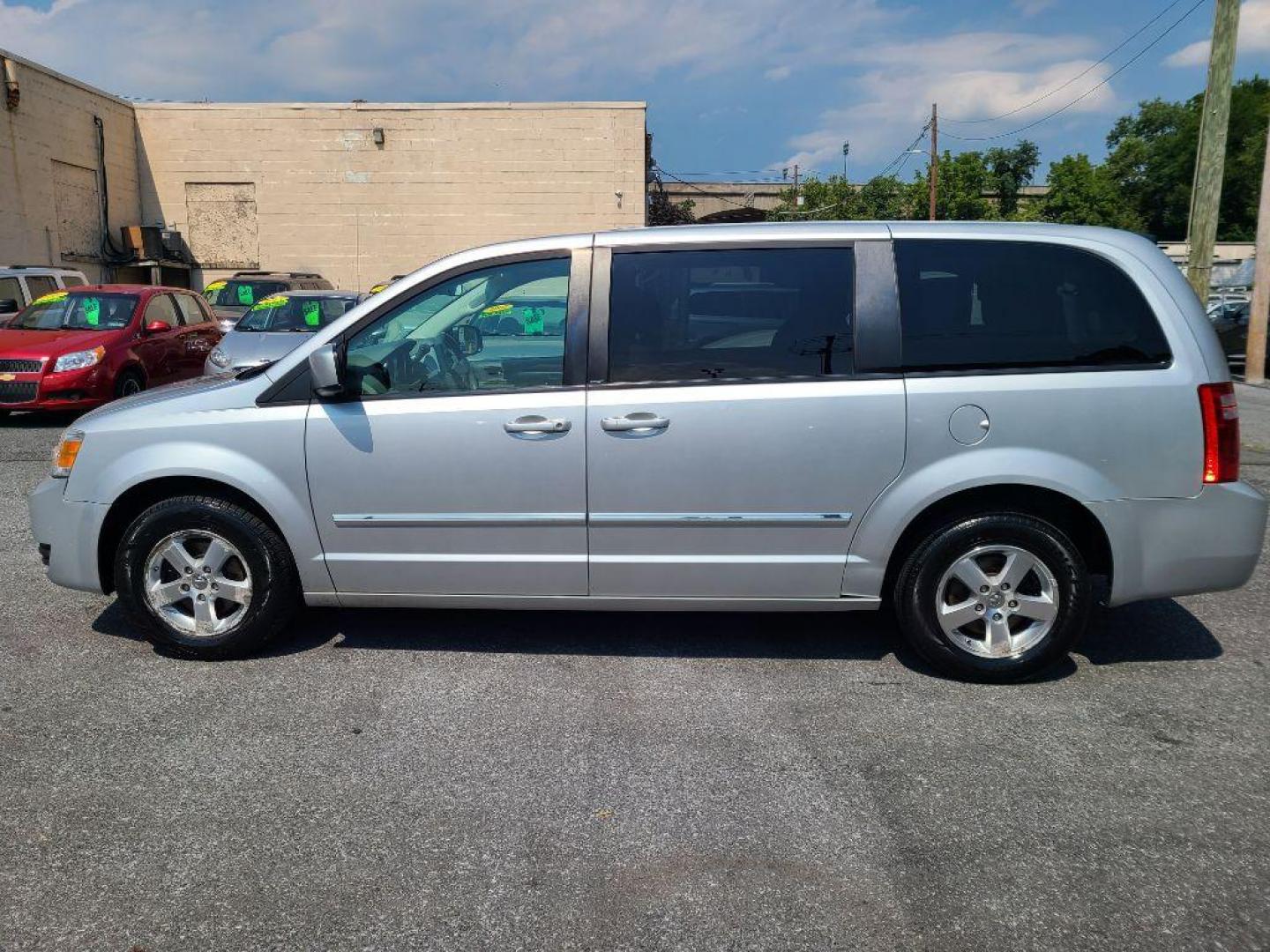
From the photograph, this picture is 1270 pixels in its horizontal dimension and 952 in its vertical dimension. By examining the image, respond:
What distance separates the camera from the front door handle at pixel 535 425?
13.9ft

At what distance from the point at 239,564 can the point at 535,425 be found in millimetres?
1524

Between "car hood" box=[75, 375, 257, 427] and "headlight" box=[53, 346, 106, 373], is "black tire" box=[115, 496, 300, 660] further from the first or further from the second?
"headlight" box=[53, 346, 106, 373]

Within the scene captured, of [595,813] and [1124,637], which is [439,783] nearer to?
[595,813]

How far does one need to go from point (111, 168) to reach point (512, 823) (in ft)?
96.4

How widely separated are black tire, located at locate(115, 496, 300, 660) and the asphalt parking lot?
147 millimetres

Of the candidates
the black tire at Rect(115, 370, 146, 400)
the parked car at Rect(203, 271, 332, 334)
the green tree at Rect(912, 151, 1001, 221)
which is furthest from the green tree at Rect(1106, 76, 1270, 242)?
the black tire at Rect(115, 370, 146, 400)

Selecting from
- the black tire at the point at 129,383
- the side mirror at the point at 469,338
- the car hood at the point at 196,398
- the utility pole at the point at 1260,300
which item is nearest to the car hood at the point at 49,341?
the black tire at the point at 129,383

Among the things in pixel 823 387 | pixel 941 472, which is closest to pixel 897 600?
pixel 941 472

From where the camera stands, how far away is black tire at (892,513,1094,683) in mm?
4199

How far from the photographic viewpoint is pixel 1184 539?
4.19 metres

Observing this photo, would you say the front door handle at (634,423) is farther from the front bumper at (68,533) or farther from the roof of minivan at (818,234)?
the front bumper at (68,533)

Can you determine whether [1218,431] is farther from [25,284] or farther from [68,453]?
[25,284]

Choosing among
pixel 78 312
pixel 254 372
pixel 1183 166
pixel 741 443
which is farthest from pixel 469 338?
pixel 1183 166

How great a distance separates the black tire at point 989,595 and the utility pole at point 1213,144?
11.7m
